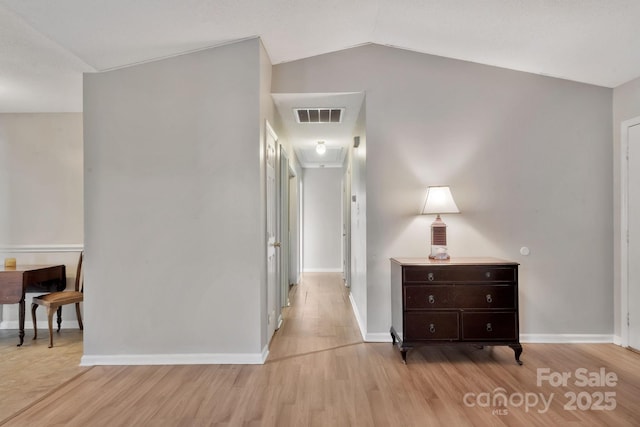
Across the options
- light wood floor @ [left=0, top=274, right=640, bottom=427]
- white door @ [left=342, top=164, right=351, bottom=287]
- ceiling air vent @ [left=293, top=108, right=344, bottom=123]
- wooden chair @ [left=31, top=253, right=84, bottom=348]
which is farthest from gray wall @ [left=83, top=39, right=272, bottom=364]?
white door @ [left=342, top=164, right=351, bottom=287]

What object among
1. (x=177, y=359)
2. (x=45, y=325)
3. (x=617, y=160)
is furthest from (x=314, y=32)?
(x=45, y=325)

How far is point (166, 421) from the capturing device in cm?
216

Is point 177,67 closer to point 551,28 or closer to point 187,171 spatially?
point 187,171

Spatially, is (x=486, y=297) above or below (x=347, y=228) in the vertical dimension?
below

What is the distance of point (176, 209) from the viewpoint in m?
3.05

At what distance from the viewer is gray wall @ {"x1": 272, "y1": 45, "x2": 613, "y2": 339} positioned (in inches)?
138

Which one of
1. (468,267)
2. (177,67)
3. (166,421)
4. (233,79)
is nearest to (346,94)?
(233,79)

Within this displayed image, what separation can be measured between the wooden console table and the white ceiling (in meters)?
1.70

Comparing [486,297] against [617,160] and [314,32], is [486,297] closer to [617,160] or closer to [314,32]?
[617,160]

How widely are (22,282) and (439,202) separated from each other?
→ 3.93 meters

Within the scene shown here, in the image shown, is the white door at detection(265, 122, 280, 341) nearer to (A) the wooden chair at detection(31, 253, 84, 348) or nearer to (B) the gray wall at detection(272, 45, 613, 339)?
(B) the gray wall at detection(272, 45, 613, 339)

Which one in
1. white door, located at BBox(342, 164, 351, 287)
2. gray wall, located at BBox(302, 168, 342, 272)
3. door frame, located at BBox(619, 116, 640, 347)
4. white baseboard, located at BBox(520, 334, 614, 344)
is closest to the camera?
door frame, located at BBox(619, 116, 640, 347)

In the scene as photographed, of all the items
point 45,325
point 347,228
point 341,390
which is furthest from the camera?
point 347,228

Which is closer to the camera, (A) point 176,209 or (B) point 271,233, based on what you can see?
(A) point 176,209
